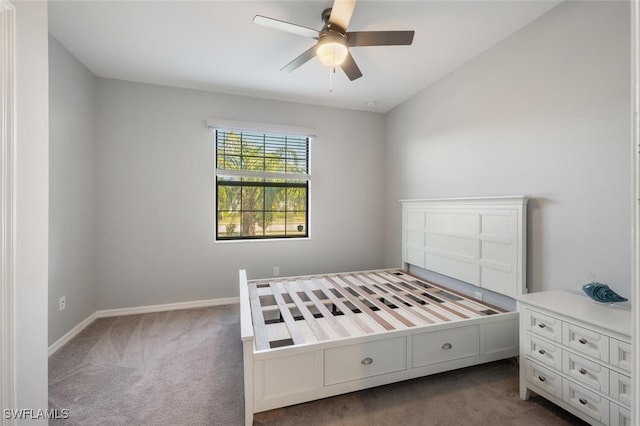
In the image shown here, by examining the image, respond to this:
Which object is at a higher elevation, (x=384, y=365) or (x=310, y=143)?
(x=310, y=143)

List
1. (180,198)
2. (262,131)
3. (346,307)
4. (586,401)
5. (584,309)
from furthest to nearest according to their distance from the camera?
(262,131)
(180,198)
(346,307)
(584,309)
(586,401)

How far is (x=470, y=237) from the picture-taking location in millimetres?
2500

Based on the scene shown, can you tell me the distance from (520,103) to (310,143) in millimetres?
2404

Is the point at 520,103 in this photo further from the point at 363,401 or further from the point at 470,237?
the point at 363,401

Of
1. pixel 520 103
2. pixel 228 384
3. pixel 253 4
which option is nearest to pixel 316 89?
pixel 253 4

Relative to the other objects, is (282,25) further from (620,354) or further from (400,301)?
(620,354)

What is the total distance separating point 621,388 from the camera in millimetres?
1257

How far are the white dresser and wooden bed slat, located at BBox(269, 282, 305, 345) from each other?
1458 mm

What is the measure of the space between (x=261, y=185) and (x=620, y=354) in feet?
11.3

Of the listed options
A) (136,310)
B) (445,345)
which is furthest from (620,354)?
(136,310)

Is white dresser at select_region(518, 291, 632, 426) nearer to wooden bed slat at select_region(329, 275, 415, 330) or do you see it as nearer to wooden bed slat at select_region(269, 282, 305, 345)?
wooden bed slat at select_region(329, 275, 415, 330)

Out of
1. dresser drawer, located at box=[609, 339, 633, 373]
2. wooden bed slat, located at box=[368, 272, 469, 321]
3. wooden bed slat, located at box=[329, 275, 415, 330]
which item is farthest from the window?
dresser drawer, located at box=[609, 339, 633, 373]

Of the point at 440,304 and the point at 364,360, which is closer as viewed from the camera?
the point at 364,360

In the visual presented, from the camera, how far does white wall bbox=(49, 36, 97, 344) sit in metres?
2.26
